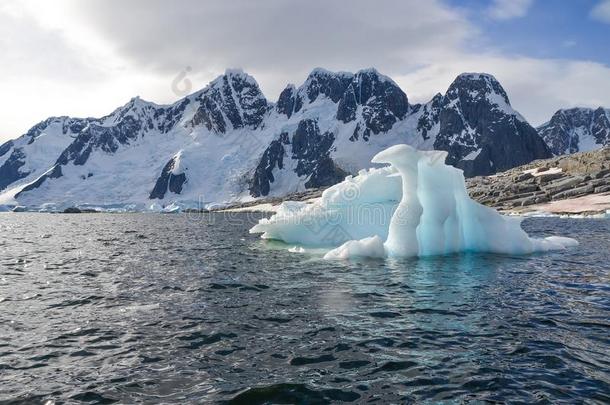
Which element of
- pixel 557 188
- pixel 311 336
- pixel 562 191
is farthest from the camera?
pixel 557 188

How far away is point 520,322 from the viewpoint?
14.0 metres

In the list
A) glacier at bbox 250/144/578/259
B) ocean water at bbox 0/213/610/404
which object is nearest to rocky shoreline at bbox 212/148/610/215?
glacier at bbox 250/144/578/259

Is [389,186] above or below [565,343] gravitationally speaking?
above

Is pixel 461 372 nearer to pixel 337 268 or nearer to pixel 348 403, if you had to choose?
pixel 348 403

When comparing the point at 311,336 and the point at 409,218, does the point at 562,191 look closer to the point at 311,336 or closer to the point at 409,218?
the point at 409,218

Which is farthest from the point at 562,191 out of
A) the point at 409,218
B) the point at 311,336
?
the point at 311,336

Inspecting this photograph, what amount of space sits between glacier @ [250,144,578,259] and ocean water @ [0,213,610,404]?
4507 mm

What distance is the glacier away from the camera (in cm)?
2833

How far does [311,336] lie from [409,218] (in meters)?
16.0

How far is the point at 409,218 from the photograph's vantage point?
27406mm

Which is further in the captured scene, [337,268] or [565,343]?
[337,268]

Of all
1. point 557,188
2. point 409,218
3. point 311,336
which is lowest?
point 311,336

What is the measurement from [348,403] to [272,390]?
168cm

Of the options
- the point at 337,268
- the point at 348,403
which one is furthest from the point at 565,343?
the point at 337,268
